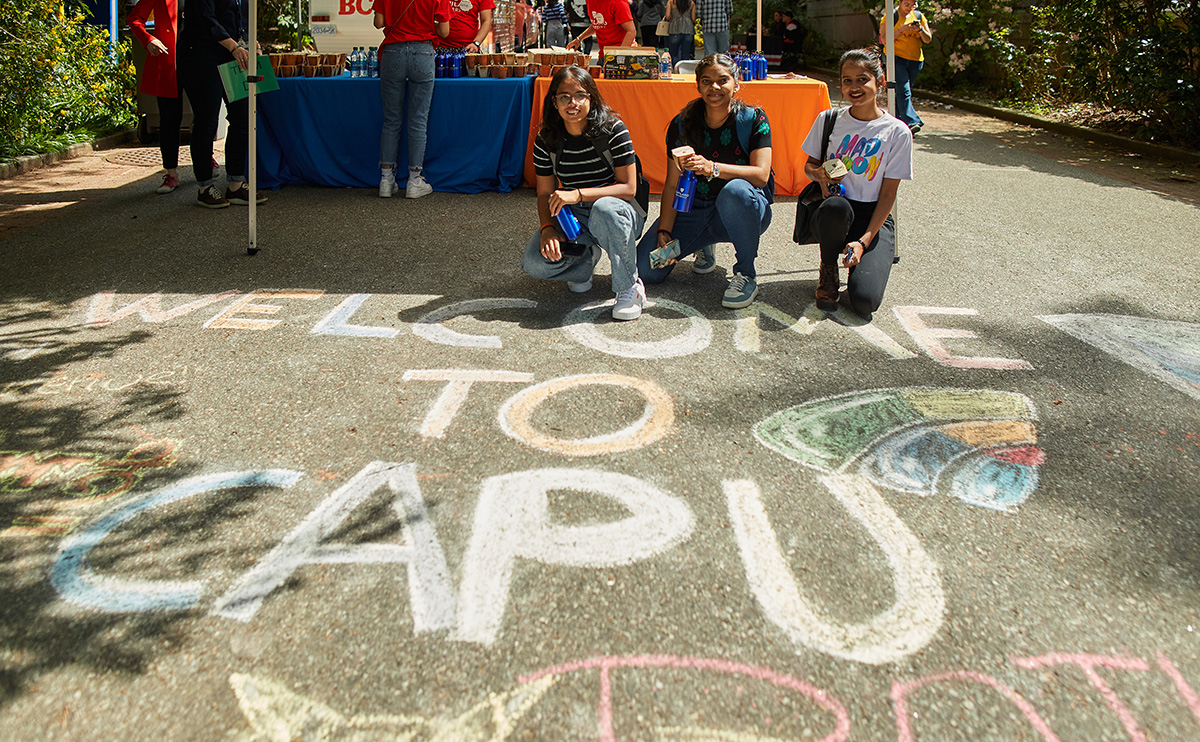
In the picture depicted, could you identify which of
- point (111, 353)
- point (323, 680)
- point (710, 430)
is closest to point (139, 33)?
point (111, 353)

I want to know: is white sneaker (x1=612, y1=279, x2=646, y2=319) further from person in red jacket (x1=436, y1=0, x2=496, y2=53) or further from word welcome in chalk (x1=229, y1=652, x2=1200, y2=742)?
person in red jacket (x1=436, y1=0, x2=496, y2=53)

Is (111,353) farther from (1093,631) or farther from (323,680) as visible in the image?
(1093,631)

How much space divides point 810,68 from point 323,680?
19521mm

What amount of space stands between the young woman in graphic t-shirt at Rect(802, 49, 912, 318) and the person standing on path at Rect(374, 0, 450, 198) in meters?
3.36

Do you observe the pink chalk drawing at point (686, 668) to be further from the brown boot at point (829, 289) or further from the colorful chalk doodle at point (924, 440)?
the brown boot at point (829, 289)

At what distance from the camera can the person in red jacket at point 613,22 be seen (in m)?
8.40

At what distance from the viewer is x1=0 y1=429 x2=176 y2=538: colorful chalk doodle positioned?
2.48 m

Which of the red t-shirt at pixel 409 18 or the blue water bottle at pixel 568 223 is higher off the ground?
the red t-shirt at pixel 409 18

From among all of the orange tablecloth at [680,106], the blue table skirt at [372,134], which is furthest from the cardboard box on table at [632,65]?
the blue table skirt at [372,134]

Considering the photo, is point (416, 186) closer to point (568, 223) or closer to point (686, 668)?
point (568, 223)

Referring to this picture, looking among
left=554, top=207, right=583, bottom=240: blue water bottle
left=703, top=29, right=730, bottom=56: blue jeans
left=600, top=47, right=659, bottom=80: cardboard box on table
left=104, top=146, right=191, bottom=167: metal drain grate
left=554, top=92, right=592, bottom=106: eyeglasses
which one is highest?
left=703, top=29, right=730, bottom=56: blue jeans

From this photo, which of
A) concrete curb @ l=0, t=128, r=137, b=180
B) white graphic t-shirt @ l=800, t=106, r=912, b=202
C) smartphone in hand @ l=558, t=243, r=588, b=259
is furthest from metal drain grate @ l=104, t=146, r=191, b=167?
white graphic t-shirt @ l=800, t=106, r=912, b=202

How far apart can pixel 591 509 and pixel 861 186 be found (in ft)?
8.06

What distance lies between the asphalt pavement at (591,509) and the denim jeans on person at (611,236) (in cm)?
20
